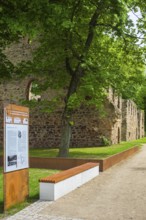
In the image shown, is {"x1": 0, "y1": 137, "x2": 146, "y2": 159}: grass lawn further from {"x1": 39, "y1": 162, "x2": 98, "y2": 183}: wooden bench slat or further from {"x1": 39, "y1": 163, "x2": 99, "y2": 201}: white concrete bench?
{"x1": 39, "y1": 162, "x2": 98, "y2": 183}: wooden bench slat

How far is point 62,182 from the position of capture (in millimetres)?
9375

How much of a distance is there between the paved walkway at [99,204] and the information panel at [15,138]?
100cm

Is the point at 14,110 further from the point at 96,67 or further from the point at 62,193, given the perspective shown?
the point at 96,67

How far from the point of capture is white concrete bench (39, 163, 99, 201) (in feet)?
28.8

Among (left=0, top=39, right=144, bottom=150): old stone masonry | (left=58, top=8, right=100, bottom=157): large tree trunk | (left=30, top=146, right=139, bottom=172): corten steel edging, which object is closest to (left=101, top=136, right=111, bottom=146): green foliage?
(left=0, top=39, right=144, bottom=150): old stone masonry

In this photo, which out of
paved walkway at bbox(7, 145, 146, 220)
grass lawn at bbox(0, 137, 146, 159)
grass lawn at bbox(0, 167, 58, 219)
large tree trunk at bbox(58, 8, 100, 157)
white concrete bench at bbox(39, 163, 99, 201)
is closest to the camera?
paved walkway at bbox(7, 145, 146, 220)

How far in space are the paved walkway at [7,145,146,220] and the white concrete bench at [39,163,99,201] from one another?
0.56ft

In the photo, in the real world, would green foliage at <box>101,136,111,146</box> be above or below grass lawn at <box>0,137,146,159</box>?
above

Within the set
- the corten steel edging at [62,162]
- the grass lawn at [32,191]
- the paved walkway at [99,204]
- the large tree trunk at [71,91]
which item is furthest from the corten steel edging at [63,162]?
the paved walkway at [99,204]

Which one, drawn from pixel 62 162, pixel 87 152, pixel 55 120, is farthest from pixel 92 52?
pixel 55 120

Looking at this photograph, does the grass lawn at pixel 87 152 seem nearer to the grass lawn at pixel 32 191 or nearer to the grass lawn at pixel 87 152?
the grass lawn at pixel 87 152

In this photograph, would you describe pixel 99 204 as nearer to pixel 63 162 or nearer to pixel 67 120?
pixel 63 162

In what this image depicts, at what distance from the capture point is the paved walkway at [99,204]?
287 inches

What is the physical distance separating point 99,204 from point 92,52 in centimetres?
1052
